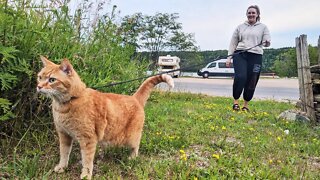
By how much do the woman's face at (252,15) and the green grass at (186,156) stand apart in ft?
9.31

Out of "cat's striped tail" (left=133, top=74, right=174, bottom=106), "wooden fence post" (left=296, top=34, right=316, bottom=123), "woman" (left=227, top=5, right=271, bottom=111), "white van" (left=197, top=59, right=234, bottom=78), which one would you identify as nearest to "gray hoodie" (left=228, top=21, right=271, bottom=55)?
"woman" (left=227, top=5, right=271, bottom=111)

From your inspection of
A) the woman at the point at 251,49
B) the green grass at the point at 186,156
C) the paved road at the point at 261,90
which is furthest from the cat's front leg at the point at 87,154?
the paved road at the point at 261,90

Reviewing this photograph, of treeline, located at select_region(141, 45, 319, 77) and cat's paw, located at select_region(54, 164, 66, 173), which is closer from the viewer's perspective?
cat's paw, located at select_region(54, 164, 66, 173)

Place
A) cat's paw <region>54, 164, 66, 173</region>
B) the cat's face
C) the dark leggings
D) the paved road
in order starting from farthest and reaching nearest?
1. the paved road
2. the dark leggings
3. cat's paw <region>54, 164, 66, 173</region>
4. the cat's face

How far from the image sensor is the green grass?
2.90 meters

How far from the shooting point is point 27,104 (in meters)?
3.43

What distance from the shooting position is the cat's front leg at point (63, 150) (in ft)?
9.54

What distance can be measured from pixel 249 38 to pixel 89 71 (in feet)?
12.9

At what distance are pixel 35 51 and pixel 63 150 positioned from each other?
46.3 inches

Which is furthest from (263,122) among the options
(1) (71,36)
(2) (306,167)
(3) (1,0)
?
(3) (1,0)

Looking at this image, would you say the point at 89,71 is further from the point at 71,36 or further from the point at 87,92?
the point at 87,92

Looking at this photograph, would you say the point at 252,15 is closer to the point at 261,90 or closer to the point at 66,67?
the point at 66,67

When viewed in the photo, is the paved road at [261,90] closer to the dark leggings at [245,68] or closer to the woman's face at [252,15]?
the dark leggings at [245,68]

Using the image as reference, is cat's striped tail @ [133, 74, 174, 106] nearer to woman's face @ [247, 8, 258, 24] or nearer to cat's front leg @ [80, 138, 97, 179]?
cat's front leg @ [80, 138, 97, 179]
